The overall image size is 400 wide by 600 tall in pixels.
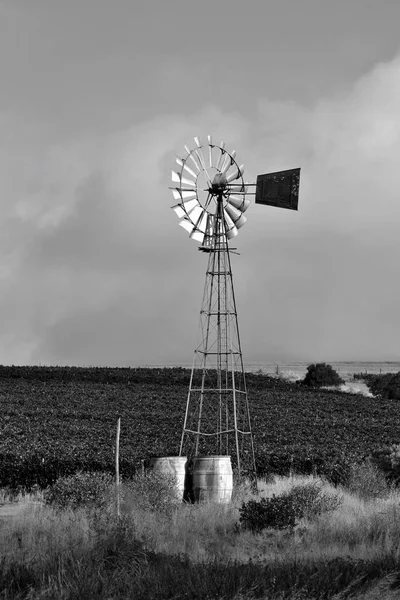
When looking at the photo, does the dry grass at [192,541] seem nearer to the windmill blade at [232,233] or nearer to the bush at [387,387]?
the windmill blade at [232,233]

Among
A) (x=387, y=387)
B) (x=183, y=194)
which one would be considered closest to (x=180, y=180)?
(x=183, y=194)

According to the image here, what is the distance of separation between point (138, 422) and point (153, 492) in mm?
23993

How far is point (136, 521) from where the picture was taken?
18.1 meters

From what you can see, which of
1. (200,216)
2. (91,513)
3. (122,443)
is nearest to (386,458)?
(122,443)

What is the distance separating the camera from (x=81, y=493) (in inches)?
820

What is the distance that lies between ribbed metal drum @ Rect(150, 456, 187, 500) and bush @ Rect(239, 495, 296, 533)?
281 cm

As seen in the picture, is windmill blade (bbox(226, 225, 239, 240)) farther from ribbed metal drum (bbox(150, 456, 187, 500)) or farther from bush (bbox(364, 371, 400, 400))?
bush (bbox(364, 371, 400, 400))

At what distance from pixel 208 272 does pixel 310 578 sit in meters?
12.7

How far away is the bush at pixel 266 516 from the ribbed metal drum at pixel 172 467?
2808mm

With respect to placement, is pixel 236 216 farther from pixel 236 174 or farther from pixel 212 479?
pixel 212 479

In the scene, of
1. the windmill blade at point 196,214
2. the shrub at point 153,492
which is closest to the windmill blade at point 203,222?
the windmill blade at point 196,214

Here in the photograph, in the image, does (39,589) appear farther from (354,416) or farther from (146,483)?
(354,416)

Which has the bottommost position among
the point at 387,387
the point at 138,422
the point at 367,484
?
the point at 367,484

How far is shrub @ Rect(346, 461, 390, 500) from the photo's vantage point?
25.9 m
